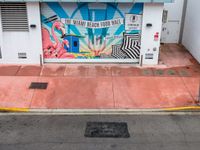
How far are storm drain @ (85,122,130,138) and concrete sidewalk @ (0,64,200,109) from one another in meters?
1.23

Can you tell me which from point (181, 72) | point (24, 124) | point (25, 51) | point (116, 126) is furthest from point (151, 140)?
point (25, 51)

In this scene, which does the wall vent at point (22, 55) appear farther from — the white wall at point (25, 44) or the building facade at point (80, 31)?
the white wall at point (25, 44)

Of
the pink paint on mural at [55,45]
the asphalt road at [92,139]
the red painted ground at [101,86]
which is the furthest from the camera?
the pink paint on mural at [55,45]

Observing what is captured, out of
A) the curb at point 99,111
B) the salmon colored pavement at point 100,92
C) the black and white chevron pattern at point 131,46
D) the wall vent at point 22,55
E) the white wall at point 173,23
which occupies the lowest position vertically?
the curb at point 99,111

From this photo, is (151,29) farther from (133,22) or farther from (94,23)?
(94,23)

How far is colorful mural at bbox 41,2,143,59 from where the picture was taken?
1396cm

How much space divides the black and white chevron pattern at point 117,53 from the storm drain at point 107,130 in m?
5.60

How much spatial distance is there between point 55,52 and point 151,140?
767cm

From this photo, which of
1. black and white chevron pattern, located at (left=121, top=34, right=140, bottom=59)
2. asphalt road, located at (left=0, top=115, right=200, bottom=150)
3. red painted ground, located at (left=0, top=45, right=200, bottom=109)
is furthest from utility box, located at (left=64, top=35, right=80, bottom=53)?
asphalt road, located at (left=0, top=115, right=200, bottom=150)

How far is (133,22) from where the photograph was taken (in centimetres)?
1424

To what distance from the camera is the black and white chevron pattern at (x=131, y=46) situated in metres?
14.5

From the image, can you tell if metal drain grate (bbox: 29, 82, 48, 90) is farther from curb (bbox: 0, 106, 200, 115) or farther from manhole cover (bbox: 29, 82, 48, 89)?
curb (bbox: 0, 106, 200, 115)

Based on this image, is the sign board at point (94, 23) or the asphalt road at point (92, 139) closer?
the asphalt road at point (92, 139)

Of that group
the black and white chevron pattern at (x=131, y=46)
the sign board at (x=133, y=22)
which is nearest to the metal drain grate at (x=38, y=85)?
the black and white chevron pattern at (x=131, y=46)
